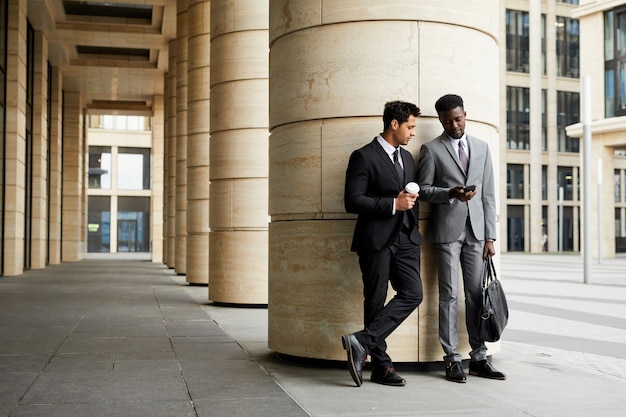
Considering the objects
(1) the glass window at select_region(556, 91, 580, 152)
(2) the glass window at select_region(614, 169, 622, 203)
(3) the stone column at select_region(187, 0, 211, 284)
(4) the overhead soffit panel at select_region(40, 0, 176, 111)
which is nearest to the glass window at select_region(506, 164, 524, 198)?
(1) the glass window at select_region(556, 91, 580, 152)

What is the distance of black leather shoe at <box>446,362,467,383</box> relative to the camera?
6.38m

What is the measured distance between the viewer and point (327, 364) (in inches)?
279

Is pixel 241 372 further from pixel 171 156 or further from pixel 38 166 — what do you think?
pixel 38 166

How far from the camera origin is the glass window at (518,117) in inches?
2418

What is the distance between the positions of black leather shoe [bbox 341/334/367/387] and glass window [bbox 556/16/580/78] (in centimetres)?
6062

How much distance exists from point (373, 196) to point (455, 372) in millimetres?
1537

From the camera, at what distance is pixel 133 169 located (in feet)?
220

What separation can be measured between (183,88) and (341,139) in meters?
17.8

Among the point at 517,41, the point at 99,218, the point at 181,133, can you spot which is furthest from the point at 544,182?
the point at 181,133

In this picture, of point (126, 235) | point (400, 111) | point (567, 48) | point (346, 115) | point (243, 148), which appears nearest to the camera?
point (400, 111)

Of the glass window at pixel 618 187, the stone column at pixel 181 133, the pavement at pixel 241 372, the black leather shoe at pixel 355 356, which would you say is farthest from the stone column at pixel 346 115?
the glass window at pixel 618 187

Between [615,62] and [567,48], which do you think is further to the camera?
[567,48]

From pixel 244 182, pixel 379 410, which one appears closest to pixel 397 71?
pixel 379 410

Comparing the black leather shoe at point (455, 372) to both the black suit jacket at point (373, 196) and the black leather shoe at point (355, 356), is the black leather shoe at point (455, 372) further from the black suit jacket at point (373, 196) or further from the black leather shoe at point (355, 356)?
the black suit jacket at point (373, 196)
